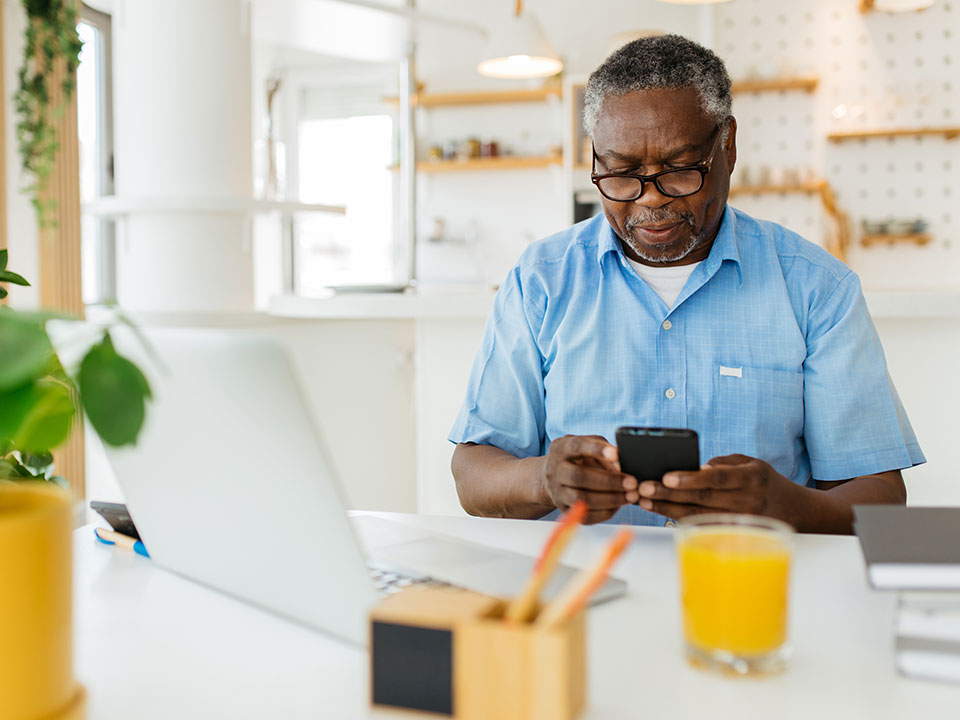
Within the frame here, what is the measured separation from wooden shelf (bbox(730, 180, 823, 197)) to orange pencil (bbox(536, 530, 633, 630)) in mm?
4484

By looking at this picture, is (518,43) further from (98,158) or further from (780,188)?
(98,158)

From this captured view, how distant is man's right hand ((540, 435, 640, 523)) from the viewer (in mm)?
1030

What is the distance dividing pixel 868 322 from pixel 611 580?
0.77 m

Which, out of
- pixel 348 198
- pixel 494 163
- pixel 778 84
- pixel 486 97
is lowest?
pixel 348 198

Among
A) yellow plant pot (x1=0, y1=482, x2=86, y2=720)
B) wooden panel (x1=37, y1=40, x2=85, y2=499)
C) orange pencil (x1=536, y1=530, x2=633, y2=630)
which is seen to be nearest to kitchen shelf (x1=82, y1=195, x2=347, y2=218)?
wooden panel (x1=37, y1=40, x2=85, y2=499)

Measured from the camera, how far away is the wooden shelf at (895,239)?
473 centimetres

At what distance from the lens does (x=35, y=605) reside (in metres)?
0.52

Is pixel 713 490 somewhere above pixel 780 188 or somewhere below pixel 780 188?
below

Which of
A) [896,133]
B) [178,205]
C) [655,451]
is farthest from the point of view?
[896,133]

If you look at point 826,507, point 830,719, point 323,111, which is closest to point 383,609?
point 830,719

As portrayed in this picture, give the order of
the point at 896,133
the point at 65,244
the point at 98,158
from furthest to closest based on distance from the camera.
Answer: the point at 98,158, the point at 896,133, the point at 65,244

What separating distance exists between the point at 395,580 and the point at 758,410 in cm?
74

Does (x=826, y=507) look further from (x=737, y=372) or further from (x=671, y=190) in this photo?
(x=671, y=190)

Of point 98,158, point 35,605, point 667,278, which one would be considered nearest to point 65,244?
point 98,158
